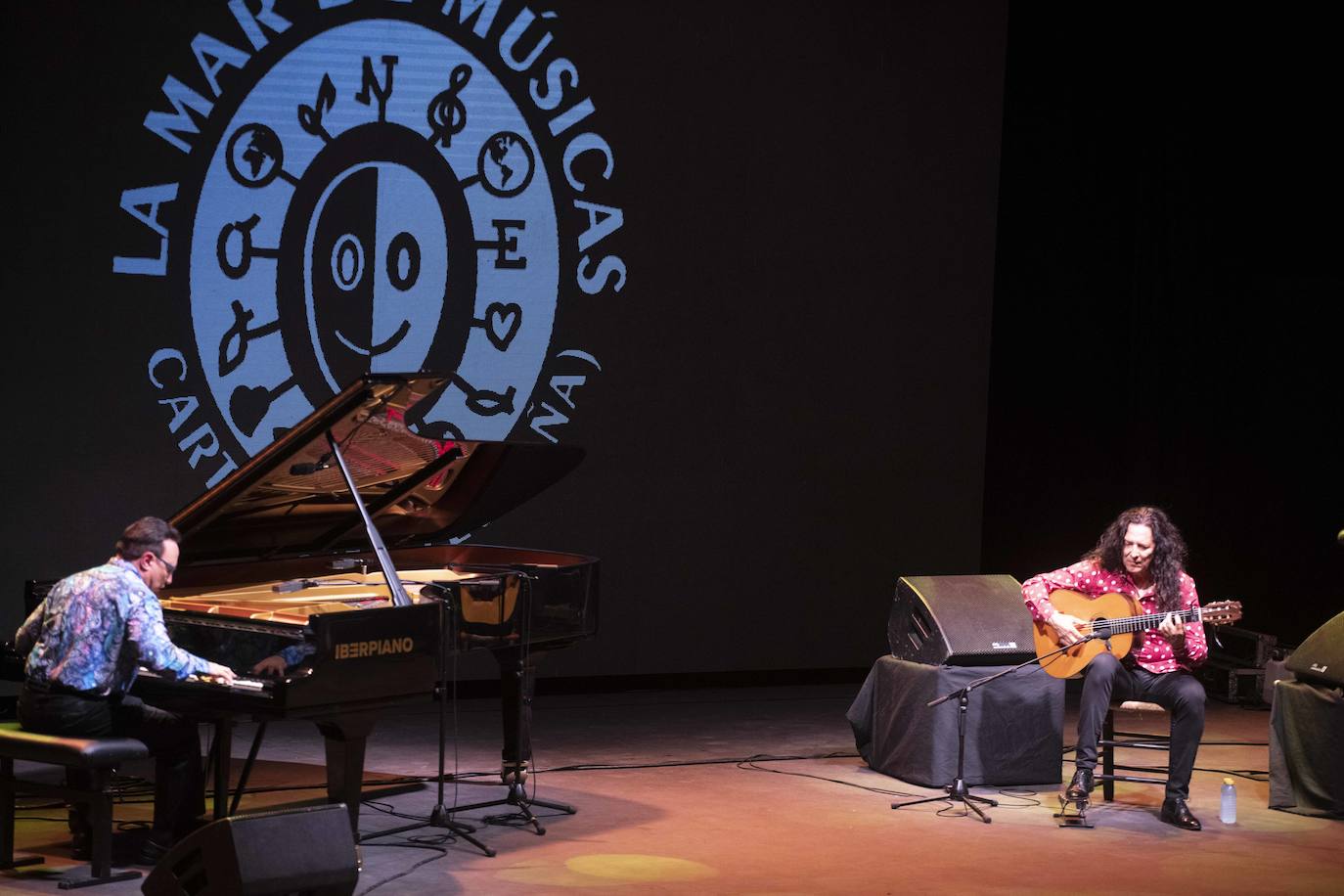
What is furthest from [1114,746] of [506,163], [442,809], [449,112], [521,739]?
[449,112]

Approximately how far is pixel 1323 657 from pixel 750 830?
2.36 m

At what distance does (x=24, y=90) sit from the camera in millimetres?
7781

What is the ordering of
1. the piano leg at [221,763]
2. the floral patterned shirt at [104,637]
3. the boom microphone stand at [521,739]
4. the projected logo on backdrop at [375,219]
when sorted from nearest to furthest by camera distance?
the floral patterned shirt at [104,637]
the piano leg at [221,763]
the boom microphone stand at [521,739]
the projected logo on backdrop at [375,219]

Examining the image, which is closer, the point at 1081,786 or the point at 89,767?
the point at 89,767

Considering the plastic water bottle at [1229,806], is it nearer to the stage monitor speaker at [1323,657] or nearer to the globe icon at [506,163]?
the stage monitor speaker at [1323,657]

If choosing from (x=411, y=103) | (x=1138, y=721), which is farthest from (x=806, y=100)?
(x=1138, y=721)

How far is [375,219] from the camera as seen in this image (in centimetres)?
832

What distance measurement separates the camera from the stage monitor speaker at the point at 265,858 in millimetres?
4137

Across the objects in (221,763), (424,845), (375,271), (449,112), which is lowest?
(424,845)

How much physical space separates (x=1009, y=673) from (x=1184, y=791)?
811 millimetres

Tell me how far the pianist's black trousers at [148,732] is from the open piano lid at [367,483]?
0.60 m

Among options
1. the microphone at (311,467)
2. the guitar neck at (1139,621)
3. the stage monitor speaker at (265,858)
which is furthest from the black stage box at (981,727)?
the stage monitor speaker at (265,858)

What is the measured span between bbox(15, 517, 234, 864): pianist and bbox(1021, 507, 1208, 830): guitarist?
126 inches

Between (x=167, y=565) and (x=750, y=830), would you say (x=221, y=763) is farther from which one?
(x=750, y=830)
